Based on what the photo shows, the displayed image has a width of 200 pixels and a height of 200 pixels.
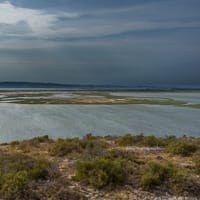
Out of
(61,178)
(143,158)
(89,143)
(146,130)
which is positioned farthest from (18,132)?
(61,178)

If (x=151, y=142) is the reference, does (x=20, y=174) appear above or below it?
above

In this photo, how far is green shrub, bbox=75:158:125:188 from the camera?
29.4 ft

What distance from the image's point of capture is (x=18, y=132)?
29.2 meters

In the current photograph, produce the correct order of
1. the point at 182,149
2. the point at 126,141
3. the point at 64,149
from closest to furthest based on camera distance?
the point at 64,149 → the point at 182,149 → the point at 126,141

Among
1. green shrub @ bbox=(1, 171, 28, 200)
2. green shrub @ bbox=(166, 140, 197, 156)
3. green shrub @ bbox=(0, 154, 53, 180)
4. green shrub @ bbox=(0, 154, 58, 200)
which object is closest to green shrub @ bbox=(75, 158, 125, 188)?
green shrub @ bbox=(0, 154, 58, 200)

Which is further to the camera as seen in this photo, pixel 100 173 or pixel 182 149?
pixel 182 149

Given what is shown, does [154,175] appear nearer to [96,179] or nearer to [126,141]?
[96,179]

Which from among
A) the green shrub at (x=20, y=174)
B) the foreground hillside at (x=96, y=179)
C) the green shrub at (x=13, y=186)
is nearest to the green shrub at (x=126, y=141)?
the foreground hillside at (x=96, y=179)

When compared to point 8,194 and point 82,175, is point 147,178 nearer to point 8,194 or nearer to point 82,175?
point 82,175

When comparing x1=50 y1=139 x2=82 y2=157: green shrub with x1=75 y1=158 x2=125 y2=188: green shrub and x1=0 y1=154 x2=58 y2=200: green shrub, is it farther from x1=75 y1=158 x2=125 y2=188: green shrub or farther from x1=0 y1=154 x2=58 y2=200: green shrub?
x1=75 y1=158 x2=125 y2=188: green shrub

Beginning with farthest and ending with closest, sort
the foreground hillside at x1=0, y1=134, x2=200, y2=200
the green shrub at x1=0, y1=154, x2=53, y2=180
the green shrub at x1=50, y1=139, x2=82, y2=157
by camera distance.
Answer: the green shrub at x1=50, y1=139, x2=82, y2=157, the green shrub at x1=0, y1=154, x2=53, y2=180, the foreground hillside at x1=0, y1=134, x2=200, y2=200

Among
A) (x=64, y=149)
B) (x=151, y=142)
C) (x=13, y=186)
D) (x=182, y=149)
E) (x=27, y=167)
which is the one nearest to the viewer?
(x=13, y=186)

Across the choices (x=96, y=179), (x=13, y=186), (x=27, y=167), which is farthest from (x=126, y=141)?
(x=13, y=186)

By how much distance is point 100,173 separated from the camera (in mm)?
9086
